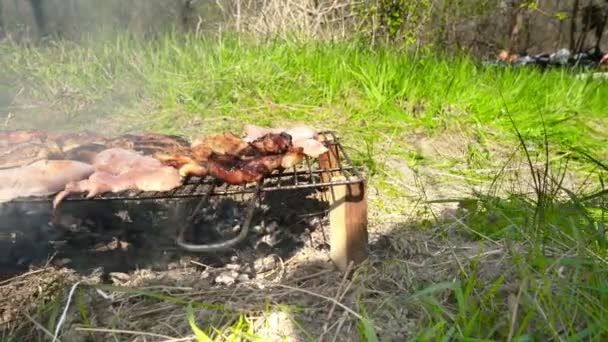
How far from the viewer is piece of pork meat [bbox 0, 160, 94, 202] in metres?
1.66

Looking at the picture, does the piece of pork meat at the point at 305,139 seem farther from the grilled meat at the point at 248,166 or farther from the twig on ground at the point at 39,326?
the twig on ground at the point at 39,326

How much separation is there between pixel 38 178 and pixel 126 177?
0.30m

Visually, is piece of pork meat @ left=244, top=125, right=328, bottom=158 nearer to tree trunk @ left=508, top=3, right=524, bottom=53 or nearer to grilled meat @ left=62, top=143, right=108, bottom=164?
grilled meat @ left=62, top=143, right=108, bottom=164

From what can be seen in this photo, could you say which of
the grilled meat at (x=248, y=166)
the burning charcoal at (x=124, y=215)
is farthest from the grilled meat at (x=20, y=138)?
the grilled meat at (x=248, y=166)

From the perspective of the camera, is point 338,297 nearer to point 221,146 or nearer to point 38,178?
point 221,146

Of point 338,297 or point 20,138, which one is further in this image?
point 20,138

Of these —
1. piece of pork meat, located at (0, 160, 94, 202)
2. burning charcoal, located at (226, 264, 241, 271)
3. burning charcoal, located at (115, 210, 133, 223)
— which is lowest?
burning charcoal, located at (226, 264, 241, 271)

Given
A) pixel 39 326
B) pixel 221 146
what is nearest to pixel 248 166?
pixel 221 146

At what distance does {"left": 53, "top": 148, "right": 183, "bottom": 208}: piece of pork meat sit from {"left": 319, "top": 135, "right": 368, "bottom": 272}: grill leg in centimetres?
60

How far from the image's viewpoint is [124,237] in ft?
6.88

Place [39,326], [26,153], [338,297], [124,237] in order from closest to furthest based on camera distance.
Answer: [39,326] → [338,297] → [26,153] → [124,237]

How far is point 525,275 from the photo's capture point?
1.45m

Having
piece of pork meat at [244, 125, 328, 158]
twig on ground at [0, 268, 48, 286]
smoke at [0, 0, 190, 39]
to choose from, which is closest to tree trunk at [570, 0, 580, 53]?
smoke at [0, 0, 190, 39]

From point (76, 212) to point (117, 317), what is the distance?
646 mm
